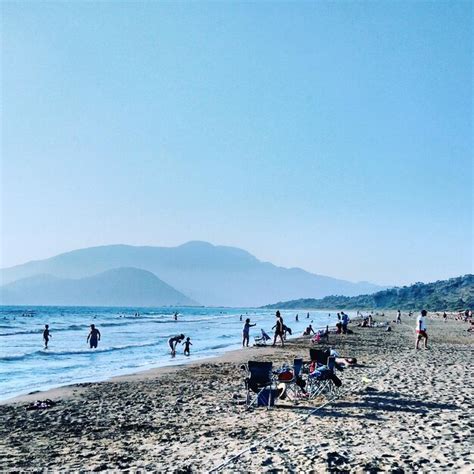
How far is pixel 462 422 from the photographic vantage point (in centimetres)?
779

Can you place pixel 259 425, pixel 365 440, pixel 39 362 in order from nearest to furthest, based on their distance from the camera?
pixel 365 440 → pixel 259 425 → pixel 39 362

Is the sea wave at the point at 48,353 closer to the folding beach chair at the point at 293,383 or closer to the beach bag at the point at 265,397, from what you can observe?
the folding beach chair at the point at 293,383

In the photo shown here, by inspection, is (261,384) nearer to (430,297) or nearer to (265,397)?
(265,397)

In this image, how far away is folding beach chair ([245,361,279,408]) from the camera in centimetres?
988

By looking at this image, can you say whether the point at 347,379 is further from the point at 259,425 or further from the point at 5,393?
the point at 5,393

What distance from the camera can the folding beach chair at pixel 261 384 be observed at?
9.88 metres

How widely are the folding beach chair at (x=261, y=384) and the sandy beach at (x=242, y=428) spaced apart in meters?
0.22

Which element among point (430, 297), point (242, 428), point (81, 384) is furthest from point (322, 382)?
point (430, 297)

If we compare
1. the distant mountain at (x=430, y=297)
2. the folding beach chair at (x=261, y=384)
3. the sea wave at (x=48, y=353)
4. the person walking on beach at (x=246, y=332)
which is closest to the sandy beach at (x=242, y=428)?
the folding beach chair at (x=261, y=384)

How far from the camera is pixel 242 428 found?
8.15 meters

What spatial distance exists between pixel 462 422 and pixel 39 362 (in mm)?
18429

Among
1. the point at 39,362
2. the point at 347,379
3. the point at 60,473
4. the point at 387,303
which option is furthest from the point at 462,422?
the point at 387,303

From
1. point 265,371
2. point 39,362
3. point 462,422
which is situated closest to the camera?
point 462,422

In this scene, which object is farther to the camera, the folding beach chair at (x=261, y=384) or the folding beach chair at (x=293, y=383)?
the folding beach chair at (x=293, y=383)
